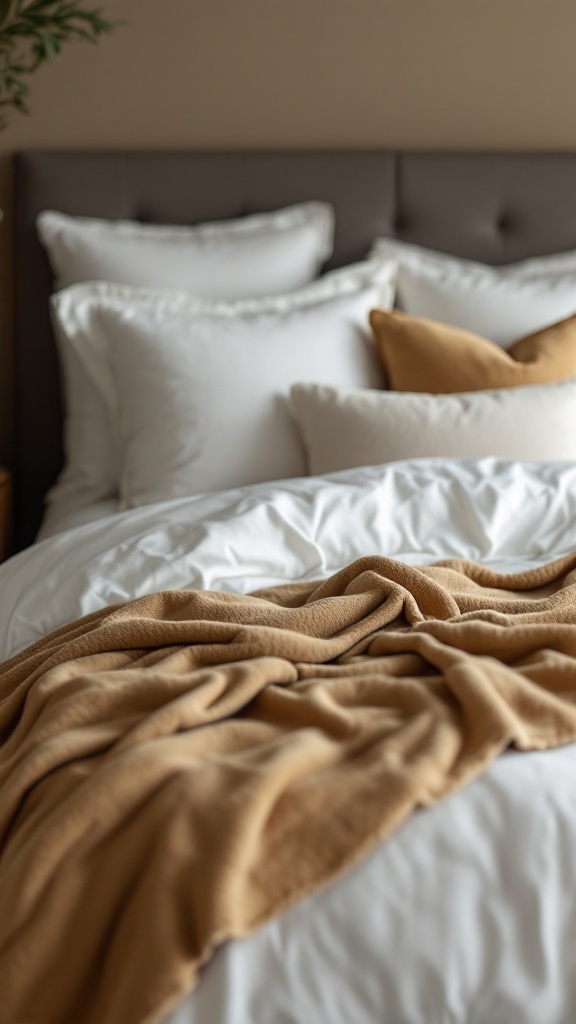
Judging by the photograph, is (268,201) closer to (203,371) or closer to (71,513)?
(203,371)

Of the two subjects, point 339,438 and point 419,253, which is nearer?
point 339,438

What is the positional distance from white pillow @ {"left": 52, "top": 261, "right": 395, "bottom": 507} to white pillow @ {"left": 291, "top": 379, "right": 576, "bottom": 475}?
0.15 metres

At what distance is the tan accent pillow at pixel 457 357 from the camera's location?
102 inches

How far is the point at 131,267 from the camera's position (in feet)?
9.21

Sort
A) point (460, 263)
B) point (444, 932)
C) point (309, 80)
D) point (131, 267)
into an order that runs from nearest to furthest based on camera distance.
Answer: point (444, 932)
point (131, 267)
point (460, 263)
point (309, 80)

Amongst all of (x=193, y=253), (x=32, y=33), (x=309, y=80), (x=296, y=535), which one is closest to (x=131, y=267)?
(x=193, y=253)

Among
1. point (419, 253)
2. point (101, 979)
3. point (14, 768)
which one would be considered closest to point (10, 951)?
point (101, 979)

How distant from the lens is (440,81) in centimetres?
317

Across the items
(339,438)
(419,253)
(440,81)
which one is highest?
(440,81)

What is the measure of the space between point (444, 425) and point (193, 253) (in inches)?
35.1

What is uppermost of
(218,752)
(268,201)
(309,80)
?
(309,80)

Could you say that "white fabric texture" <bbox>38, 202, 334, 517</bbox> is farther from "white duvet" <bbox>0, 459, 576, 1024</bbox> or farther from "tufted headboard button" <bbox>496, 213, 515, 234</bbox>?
"white duvet" <bbox>0, 459, 576, 1024</bbox>

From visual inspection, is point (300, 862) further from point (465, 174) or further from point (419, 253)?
point (465, 174)

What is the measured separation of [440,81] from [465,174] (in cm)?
31
